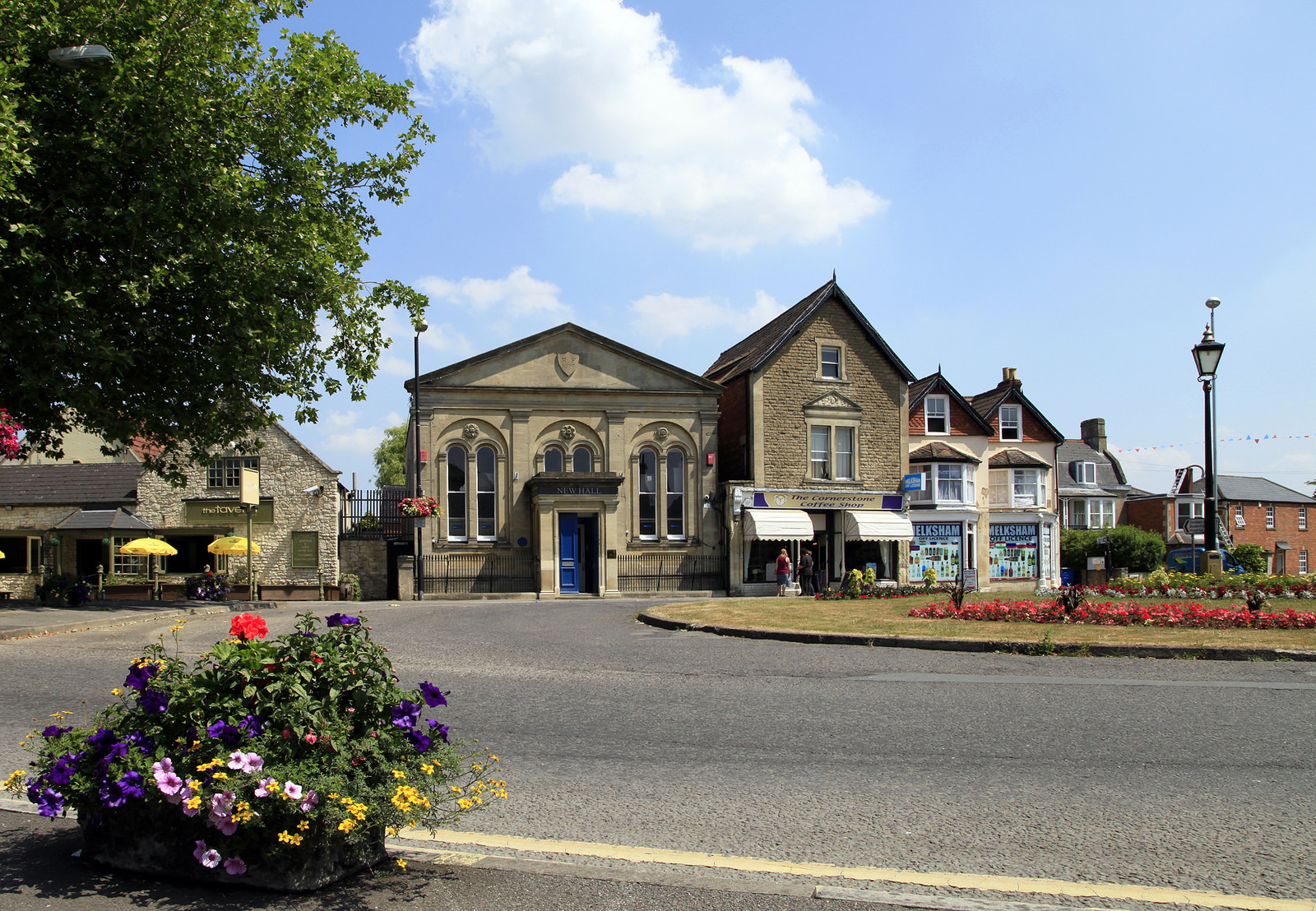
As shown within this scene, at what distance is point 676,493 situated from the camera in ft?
106

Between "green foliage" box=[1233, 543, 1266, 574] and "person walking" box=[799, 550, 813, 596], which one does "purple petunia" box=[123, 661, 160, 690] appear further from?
"green foliage" box=[1233, 543, 1266, 574]

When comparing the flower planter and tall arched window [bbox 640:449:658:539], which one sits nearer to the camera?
the flower planter

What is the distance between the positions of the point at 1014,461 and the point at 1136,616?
81.8 feet

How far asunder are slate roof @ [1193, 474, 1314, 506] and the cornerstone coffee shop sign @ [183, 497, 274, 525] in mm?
53022

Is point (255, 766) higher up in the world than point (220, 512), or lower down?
lower down

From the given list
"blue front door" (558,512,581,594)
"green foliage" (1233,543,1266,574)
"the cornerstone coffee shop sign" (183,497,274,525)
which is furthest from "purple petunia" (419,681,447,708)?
"green foliage" (1233,543,1266,574)

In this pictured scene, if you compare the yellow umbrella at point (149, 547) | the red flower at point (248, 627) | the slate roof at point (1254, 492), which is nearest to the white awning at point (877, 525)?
the yellow umbrella at point (149, 547)

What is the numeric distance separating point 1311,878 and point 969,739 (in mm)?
3006

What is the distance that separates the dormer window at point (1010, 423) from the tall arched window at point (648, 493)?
17.7m

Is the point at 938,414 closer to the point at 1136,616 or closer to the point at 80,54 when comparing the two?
the point at 1136,616

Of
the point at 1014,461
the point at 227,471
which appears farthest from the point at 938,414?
the point at 227,471

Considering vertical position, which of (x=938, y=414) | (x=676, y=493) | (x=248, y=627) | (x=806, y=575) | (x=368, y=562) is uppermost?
(x=938, y=414)

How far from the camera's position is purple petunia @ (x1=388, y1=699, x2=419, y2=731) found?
14.3ft

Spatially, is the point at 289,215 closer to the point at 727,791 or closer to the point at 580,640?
the point at 580,640
